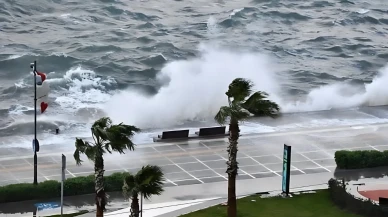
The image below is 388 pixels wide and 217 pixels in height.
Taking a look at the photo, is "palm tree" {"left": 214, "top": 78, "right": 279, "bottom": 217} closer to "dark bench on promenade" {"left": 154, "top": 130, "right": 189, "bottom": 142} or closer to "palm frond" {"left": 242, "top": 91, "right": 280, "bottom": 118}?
"palm frond" {"left": 242, "top": 91, "right": 280, "bottom": 118}

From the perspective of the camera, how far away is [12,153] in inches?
1818

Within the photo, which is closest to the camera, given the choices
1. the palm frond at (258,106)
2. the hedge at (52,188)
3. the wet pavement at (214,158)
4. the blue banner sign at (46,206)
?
the palm frond at (258,106)

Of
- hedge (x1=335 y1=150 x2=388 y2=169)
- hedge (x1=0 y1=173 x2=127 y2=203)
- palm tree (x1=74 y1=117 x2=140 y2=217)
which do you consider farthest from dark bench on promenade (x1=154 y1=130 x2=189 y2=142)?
palm tree (x1=74 y1=117 x2=140 y2=217)

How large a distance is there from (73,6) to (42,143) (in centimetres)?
5016

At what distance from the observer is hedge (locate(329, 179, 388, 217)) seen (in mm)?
34625

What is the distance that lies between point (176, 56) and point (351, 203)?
45.7 meters

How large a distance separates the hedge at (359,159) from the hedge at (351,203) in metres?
4.66

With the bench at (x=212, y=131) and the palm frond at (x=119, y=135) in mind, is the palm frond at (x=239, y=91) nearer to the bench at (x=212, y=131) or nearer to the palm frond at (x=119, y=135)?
the palm frond at (x=119, y=135)

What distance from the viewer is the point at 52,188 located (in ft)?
125

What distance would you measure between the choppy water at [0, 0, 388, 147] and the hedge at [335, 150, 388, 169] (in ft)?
50.1

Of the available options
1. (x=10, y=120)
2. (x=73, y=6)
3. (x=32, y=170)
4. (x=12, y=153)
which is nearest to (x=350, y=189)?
(x=32, y=170)

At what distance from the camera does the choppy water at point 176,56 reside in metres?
60.7

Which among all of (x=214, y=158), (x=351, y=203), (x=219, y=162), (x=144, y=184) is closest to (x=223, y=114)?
(x=144, y=184)

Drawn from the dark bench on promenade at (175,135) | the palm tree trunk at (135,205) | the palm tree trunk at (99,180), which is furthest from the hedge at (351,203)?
the dark bench on promenade at (175,135)
